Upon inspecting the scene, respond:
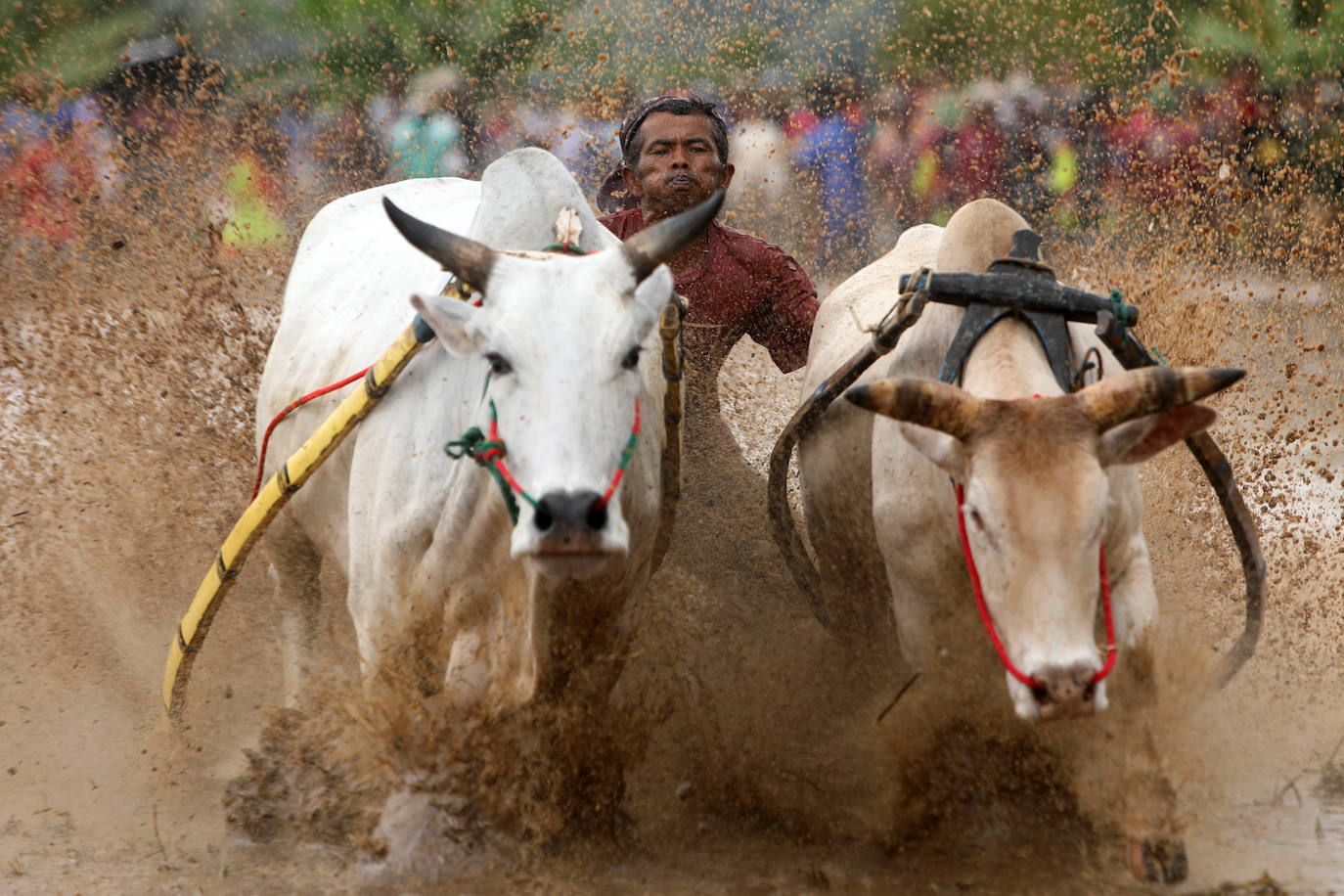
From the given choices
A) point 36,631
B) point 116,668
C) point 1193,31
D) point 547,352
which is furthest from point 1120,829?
point 1193,31

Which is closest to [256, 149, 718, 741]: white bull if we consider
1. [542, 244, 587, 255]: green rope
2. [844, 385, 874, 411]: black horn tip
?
[542, 244, 587, 255]: green rope

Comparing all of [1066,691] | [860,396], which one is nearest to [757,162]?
[860,396]

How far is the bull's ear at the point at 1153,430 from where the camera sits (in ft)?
10.8

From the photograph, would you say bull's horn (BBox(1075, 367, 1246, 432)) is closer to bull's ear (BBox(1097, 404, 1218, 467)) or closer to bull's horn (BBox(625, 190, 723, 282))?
bull's ear (BBox(1097, 404, 1218, 467))

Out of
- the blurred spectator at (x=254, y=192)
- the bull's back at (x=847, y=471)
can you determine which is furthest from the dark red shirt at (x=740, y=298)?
the blurred spectator at (x=254, y=192)

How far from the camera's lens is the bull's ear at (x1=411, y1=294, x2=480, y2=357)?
11.3 feet

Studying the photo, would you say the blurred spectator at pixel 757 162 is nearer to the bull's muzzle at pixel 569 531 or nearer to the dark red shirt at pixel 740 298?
the dark red shirt at pixel 740 298

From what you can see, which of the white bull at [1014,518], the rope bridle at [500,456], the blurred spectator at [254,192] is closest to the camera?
the white bull at [1014,518]

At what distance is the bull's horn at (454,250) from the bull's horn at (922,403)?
846 millimetres

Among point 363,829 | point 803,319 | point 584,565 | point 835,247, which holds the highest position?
point 835,247

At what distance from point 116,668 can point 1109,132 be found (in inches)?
262

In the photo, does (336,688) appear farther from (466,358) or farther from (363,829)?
(466,358)

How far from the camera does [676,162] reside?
5.33 meters

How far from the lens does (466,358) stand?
3760mm
